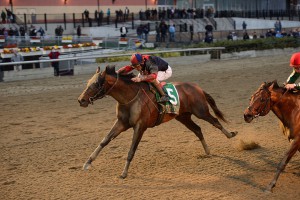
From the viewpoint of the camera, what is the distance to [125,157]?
813 cm

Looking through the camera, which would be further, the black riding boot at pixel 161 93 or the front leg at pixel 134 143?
the black riding boot at pixel 161 93

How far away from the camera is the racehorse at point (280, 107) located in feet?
21.0

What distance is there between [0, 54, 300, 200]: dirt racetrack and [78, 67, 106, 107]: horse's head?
3.79 ft

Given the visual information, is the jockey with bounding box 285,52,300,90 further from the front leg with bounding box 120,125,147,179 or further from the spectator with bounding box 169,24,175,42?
the spectator with bounding box 169,24,175,42

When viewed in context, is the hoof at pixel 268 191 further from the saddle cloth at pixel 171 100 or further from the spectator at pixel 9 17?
the spectator at pixel 9 17

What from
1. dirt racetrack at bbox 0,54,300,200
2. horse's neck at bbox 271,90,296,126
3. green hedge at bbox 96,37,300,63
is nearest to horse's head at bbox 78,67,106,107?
dirt racetrack at bbox 0,54,300,200

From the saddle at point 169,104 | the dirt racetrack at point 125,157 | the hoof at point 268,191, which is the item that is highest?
the saddle at point 169,104

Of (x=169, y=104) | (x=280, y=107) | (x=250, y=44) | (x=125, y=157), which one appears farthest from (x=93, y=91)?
(x=250, y=44)

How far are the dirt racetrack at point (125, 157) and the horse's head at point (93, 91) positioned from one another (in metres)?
1.16

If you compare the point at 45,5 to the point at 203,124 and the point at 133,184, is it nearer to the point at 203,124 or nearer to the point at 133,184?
the point at 203,124

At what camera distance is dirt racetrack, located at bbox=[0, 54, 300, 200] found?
6.41 metres

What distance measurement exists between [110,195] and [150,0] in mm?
48072

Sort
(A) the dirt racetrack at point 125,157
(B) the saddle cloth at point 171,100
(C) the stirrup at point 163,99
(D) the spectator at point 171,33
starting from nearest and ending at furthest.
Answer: (A) the dirt racetrack at point 125,157 < (C) the stirrup at point 163,99 < (B) the saddle cloth at point 171,100 < (D) the spectator at point 171,33

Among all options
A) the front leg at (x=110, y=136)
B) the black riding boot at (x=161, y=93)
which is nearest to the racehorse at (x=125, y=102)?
the front leg at (x=110, y=136)
